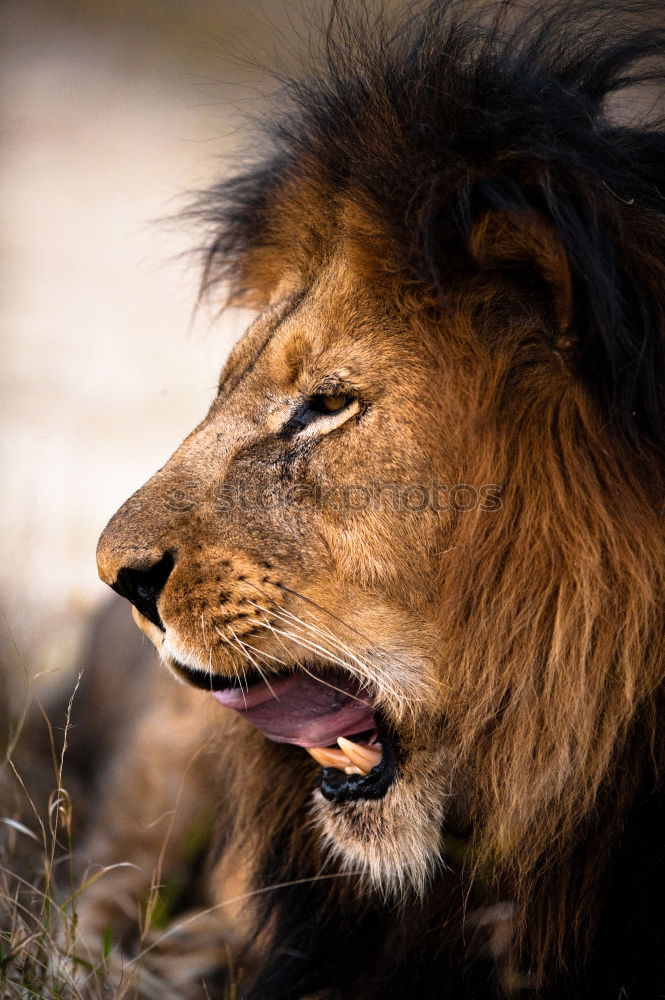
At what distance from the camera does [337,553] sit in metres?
1.80

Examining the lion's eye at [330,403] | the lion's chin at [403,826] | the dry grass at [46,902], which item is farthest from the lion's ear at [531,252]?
the dry grass at [46,902]

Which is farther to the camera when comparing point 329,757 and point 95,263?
point 95,263

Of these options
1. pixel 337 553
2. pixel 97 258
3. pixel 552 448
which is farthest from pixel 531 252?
pixel 97 258

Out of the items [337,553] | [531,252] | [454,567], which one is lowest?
[454,567]

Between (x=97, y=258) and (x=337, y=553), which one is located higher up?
(x=97, y=258)

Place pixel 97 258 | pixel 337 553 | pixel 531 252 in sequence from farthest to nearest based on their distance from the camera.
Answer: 1. pixel 97 258
2. pixel 337 553
3. pixel 531 252

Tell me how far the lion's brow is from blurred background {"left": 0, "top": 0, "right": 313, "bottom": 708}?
56cm

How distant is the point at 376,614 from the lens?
1782 mm

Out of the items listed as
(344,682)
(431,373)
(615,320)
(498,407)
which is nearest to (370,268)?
(431,373)

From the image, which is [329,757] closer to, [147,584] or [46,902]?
[147,584]

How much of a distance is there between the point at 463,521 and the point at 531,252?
0.43 m

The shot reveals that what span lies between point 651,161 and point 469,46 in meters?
0.38

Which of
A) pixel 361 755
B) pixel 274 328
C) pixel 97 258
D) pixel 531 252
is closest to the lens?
pixel 531 252

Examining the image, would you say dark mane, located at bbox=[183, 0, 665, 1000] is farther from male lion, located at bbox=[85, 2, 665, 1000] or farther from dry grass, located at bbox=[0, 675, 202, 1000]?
dry grass, located at bbox=[0, 675, 202, 1000]
